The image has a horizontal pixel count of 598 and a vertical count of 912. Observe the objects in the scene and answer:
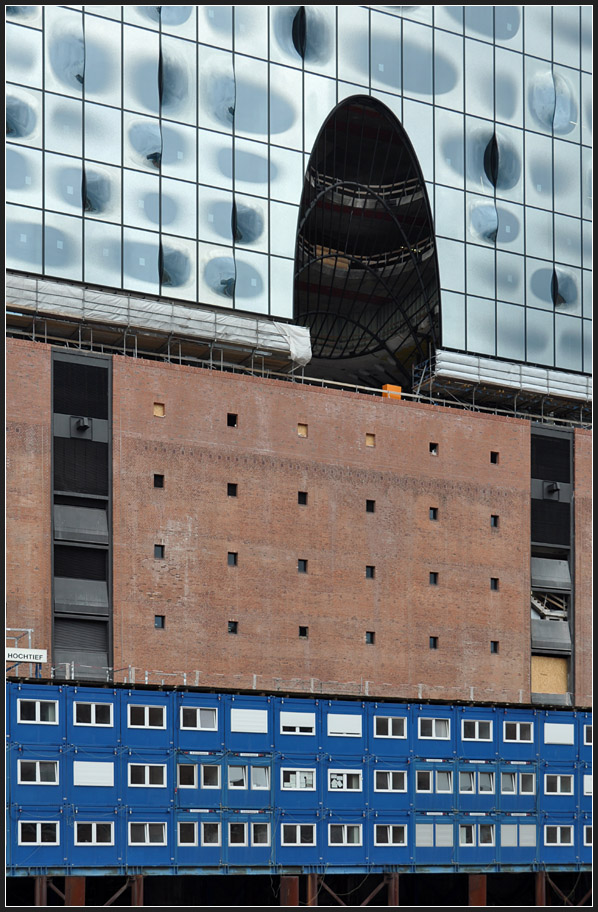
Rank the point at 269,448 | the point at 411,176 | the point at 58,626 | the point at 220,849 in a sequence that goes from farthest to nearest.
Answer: the point at 411,176 → the point at 269,448 → the point at 58,626 → the point at 220,849

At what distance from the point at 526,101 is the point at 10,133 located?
86.2 ft

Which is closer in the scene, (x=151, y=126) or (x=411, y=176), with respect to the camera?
(x=151, y=126)

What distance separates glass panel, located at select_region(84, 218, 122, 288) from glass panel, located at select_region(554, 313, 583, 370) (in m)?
22.6

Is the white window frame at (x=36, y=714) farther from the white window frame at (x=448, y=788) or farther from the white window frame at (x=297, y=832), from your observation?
the white window frame at (x=448, y=788)

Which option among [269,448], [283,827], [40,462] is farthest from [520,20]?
[283,827]

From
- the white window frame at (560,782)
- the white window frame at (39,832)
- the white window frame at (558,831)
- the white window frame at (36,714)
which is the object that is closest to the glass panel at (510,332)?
the white window frame at (560,782)

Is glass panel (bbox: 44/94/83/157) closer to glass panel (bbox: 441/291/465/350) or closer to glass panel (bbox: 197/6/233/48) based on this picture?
glass panel (bbox: 197/6/233/48)

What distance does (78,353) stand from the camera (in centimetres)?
6081

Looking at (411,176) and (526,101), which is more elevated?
(526,101)

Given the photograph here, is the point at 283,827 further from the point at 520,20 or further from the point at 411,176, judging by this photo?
the point at 520,20

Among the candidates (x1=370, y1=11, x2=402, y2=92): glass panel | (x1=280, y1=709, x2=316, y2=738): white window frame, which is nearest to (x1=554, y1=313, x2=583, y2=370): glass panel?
(x1=370, y1=11, x2=402, y2=92): glass panel

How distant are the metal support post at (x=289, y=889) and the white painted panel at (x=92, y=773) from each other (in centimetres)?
751

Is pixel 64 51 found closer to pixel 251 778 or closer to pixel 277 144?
pixel 277 144

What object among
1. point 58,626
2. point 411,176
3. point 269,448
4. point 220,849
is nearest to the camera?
point 220,849
